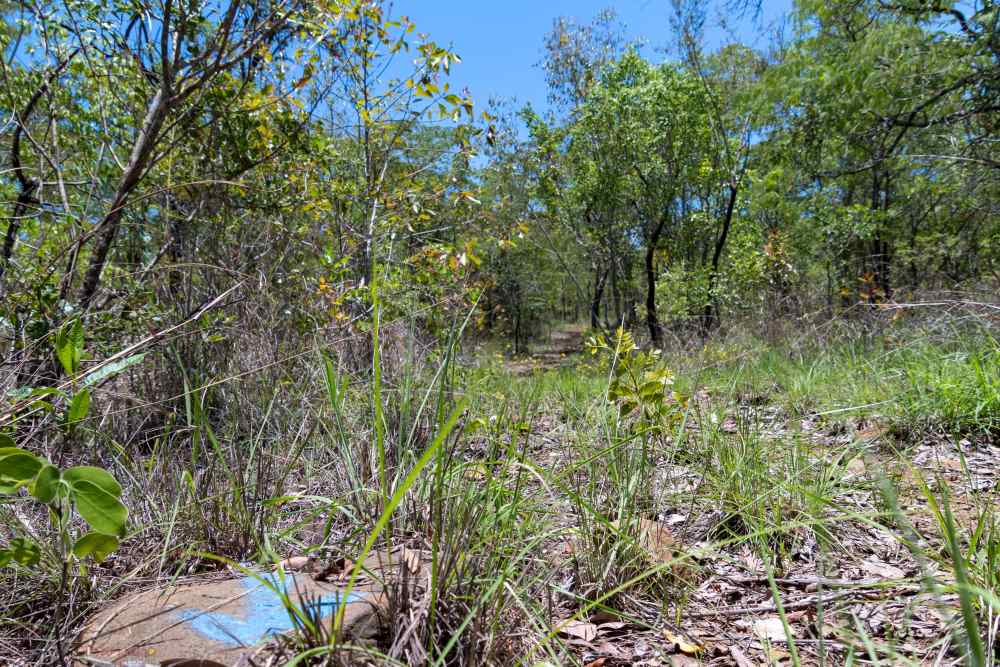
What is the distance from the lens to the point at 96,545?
986mm

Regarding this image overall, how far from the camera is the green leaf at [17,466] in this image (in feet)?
2.95

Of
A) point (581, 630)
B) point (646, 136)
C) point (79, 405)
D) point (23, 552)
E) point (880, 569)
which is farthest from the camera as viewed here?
point (646, 136)

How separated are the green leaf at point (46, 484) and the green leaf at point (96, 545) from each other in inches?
4.5

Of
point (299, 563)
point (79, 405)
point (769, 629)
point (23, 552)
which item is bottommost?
point (769, 629)

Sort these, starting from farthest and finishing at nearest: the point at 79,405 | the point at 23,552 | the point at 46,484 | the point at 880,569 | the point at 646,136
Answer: the point at 646,136 < the point at 880,569 < the point at 79,405 < the point at 23,552 < the point at 46,484

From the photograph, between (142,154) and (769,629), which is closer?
(769,629)

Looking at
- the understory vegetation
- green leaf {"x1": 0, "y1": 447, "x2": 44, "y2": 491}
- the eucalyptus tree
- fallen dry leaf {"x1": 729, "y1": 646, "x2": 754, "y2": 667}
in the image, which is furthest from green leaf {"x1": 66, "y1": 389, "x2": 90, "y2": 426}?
the eucalyptus tree

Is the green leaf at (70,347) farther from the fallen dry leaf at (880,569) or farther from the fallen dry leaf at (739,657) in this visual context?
the fallen dry leaf at (880,569)

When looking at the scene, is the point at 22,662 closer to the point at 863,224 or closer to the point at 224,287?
the point at 224,287

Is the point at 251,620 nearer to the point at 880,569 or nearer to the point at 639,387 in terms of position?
the point at 639,387

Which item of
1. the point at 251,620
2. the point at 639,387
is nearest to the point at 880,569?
the point at 639,387

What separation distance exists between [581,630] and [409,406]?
0.76 metres

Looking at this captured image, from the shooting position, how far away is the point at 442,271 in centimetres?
404

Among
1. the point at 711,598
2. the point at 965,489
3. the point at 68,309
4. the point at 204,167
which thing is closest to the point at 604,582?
the point at 711,598
